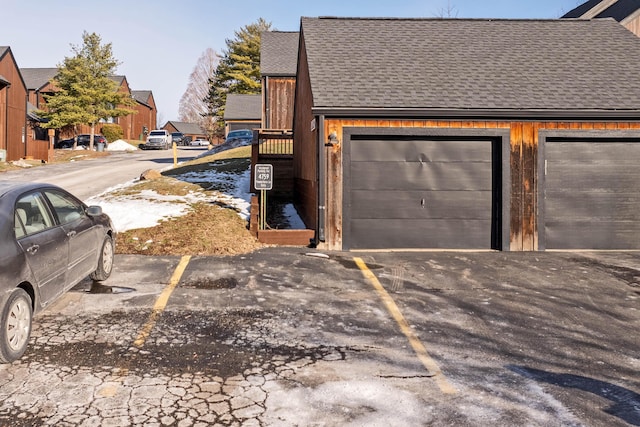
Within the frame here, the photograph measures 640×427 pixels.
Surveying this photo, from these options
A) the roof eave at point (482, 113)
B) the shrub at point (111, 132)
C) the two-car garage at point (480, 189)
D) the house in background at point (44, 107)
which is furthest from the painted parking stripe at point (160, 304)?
the shrub at point (111, 132)

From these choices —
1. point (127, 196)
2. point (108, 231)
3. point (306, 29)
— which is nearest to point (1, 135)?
point (127, 196)

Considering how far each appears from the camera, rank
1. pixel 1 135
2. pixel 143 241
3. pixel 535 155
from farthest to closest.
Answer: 1. pixel 1 135
2. pixel 535 155
3. pixel 143 241

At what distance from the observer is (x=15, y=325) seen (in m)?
4.02

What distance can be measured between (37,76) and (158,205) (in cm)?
4696

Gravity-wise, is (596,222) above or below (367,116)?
below

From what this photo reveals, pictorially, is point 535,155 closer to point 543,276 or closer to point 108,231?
point 543,276

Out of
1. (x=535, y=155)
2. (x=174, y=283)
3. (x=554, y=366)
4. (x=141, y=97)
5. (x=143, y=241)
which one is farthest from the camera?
(x=141, y=97)

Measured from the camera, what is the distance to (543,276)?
7.55 metres

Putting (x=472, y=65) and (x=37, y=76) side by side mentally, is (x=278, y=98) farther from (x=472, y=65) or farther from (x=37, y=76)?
(x=37, y=76)

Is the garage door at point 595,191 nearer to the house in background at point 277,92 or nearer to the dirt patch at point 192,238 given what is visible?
the dirt patch at point 192,238

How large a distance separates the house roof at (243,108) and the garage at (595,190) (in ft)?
108

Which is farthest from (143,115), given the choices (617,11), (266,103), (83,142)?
(617,11)

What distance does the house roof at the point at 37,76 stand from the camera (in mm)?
45719

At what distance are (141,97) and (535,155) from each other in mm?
65943
